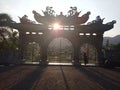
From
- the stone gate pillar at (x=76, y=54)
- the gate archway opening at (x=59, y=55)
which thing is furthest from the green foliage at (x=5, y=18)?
the stone gate pillar at (x=76, y=54)

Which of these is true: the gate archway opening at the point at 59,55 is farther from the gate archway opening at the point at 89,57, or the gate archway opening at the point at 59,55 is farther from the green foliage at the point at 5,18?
the green foliage at the point at 5,18

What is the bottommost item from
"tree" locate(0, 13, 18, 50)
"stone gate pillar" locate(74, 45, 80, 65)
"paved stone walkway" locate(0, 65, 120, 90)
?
"paved stone walkway" locate(0, 65, 120, 90)

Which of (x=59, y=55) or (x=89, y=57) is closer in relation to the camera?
(x=89, y=57)

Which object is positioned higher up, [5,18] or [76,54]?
[5,18]

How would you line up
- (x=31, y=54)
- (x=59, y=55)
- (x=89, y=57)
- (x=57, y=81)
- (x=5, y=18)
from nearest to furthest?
1. (x=57, y=81)
2. (x=5, y=18)
3. (x=31, y=54)
4. (x=89, y=57)
5. (x=59, y=55)

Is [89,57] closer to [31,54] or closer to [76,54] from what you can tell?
[31,54]

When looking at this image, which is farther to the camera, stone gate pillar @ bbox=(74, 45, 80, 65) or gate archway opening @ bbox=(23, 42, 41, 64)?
gate archway opening @ bbox=(23, 42, 41, 64)

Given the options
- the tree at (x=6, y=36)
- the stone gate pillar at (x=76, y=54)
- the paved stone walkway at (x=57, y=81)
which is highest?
the tree at (x=6, y=36)

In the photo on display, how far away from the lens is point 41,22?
35.3 metres

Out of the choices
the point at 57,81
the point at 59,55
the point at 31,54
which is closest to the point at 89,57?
the point at 59,55

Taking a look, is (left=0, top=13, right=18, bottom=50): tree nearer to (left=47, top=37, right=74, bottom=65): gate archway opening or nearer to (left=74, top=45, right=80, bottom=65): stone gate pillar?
(left=47, top=37, right=74, bottom=65): gate archway opening

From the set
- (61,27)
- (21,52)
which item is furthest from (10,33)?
(61,27)

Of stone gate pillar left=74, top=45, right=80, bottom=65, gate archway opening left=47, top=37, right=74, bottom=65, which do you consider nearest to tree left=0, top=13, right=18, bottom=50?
gate archway opening left=47, top=37, right=74, bottom=65

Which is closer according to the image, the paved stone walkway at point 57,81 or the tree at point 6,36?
the paved stone walkway at point 57,81
